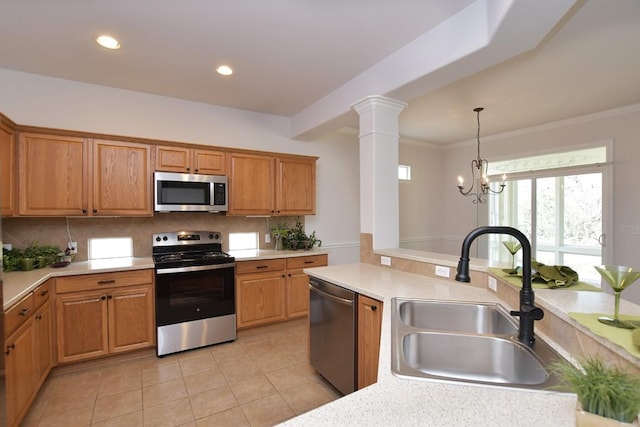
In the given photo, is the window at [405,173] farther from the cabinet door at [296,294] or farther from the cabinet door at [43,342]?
the cabinet door at [43,342]

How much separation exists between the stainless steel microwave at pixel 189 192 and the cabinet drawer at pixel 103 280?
2.24ft

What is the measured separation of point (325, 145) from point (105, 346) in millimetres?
3549

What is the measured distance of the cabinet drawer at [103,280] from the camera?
2.59 metres

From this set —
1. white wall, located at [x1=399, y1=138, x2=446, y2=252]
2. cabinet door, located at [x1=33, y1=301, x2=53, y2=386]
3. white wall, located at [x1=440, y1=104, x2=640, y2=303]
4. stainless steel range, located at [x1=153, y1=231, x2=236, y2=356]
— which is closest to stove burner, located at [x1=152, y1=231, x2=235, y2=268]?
stainless steel range, located at [x1=153, y1=231, x2=236, y2=356]

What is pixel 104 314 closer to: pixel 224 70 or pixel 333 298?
pixel 333 298

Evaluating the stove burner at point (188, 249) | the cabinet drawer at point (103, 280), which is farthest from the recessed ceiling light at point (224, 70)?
the cabinet drawer at point (103, 280)

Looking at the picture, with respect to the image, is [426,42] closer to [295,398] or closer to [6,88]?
[295,398]

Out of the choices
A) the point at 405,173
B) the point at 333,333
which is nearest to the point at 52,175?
the point at 333,333

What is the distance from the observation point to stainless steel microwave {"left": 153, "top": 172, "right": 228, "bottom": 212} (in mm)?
3164

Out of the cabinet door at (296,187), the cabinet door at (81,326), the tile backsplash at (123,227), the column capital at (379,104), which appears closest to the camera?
the cabinet door at (81,326)

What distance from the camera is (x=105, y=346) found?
2736 mm

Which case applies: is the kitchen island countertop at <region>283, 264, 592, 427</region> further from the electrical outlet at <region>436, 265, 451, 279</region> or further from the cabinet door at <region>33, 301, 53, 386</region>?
the cabinet door at <region>33, 301, 53, 386</region>

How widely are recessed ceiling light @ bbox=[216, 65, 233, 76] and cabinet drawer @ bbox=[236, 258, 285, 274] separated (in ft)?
6.43

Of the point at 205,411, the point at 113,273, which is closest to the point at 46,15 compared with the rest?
the point at 113,273
